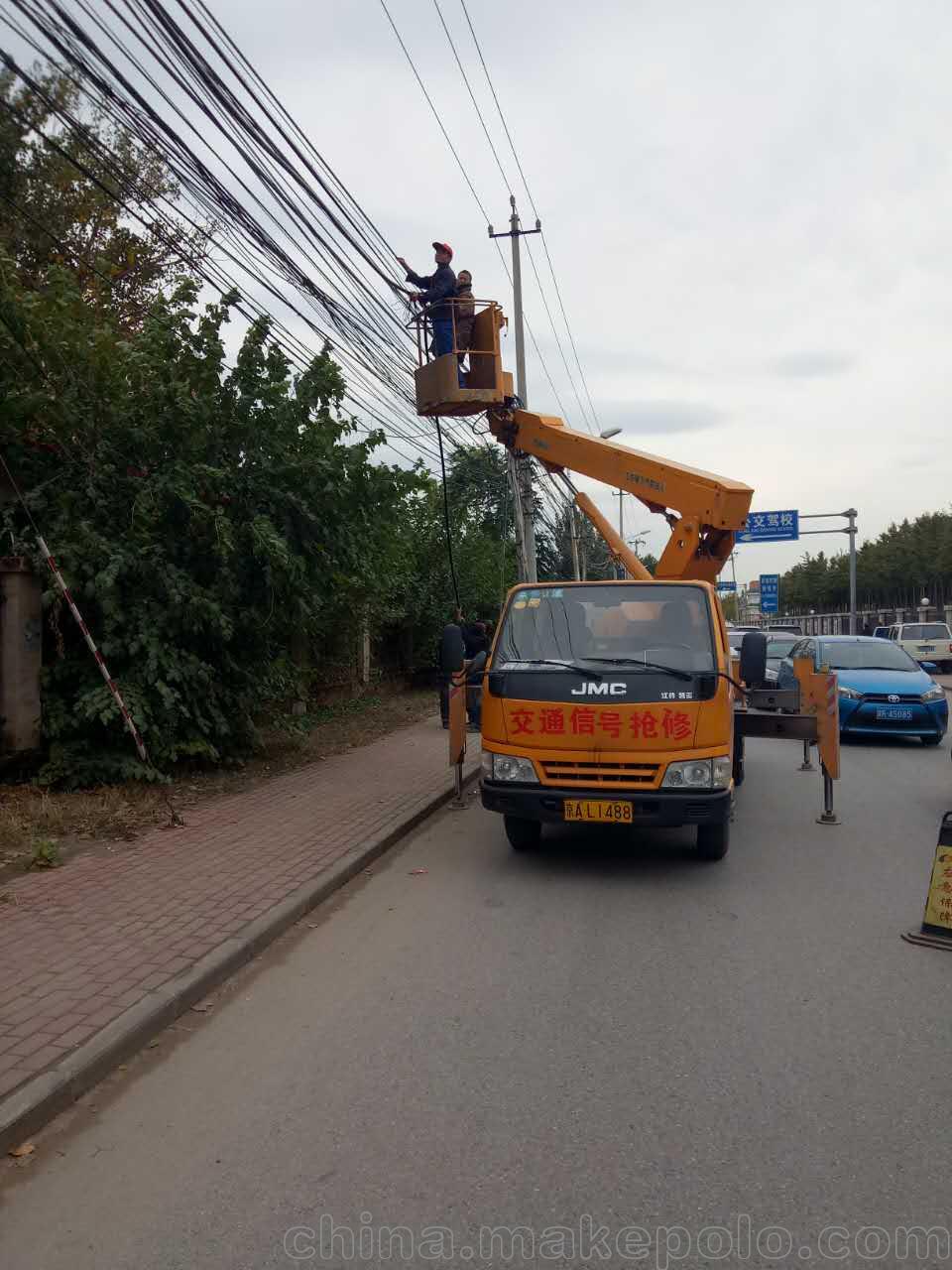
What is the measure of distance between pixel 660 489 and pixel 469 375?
3117mm

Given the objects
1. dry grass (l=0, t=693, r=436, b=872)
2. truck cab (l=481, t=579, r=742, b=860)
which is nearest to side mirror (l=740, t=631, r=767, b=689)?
truck cab (l=481, t=579, r=742, b=860)

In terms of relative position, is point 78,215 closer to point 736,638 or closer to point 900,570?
point 736,638

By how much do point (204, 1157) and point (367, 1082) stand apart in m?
0.73

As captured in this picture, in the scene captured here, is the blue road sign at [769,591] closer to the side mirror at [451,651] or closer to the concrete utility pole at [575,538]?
the concrete utility pole at [575,538]

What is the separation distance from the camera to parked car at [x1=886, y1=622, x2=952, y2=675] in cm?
2864

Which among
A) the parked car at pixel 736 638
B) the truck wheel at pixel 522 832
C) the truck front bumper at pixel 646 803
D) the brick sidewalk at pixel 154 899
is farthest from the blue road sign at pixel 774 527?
the truck front bumper at pixel 646 803

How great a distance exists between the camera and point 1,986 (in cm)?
447

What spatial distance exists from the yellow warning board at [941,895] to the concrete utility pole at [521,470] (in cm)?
745

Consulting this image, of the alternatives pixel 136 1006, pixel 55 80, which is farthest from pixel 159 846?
pixel 55 80

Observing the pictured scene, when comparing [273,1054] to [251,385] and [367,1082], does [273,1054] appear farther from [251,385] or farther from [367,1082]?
[251,385]

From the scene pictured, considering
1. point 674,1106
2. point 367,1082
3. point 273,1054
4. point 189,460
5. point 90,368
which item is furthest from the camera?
point 189,460

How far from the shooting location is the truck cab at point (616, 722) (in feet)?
21.9

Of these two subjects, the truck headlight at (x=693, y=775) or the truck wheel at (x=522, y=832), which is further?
the truck wheel at (x=522, y=832)

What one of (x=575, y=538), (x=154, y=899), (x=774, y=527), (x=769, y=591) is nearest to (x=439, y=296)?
(x=154, y=899)
